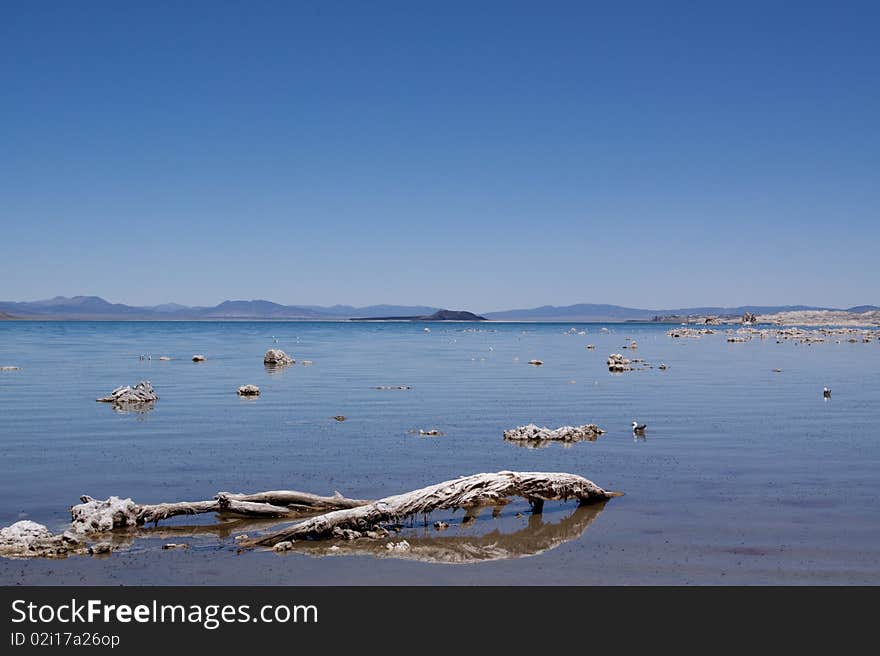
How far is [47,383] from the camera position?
44250 millimetres

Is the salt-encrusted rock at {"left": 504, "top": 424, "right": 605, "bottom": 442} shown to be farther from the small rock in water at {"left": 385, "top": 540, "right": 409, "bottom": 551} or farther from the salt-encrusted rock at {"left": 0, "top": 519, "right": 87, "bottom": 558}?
the salt-encrusted rock at {"left": 0, "top": 519, "right": 87, "bottom": 558}

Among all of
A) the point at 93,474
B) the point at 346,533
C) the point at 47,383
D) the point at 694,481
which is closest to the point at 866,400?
the point at 694,481

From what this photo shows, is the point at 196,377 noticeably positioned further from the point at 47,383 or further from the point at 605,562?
the point at 605,562

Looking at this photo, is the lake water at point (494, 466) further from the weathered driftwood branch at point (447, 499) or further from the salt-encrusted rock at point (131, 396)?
the salt-encrusted rock at point (131, 396)

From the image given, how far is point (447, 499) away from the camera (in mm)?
15633

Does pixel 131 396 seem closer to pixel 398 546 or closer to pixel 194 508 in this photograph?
pixel 194 508

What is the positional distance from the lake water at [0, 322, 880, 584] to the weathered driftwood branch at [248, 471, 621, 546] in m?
0.47

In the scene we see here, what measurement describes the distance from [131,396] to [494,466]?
20551mm

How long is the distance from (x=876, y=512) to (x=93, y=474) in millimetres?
18547

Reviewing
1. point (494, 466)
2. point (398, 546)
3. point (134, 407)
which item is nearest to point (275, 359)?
point (134, 407)

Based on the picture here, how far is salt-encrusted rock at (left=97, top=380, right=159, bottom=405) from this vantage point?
34.8 m

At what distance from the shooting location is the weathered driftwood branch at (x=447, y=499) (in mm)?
14547

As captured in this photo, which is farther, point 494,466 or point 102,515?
point 494,466

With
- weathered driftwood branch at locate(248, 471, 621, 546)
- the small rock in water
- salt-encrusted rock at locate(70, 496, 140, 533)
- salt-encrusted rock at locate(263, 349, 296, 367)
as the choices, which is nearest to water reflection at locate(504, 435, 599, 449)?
weathered driftwood branch at locate(248, 471, 621, 546)
